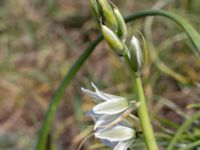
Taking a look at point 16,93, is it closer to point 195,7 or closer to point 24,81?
point 24,81

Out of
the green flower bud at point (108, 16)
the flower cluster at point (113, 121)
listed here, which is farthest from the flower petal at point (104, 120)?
the green flower bud at point (108, 16)

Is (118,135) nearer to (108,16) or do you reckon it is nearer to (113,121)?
(113,121)

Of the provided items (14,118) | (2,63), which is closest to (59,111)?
(14,118)

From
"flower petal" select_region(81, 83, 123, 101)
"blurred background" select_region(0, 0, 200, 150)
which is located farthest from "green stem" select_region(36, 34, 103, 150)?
"blurred background" select_region(0, 0, 200, 150)

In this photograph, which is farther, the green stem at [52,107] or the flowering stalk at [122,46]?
the green stem at [52,107]

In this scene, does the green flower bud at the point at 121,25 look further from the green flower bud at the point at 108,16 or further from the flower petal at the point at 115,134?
the flower petal at the point at 115,134

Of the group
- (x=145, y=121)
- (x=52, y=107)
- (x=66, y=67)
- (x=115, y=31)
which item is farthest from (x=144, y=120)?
(x=66, y=67)

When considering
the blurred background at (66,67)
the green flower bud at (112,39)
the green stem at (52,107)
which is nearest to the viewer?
the green flower bud at (112,39)
